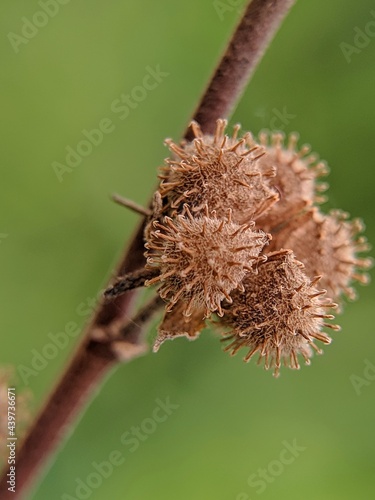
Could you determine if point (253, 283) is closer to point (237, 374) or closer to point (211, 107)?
point (211, 107)

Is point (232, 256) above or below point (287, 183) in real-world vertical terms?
below
